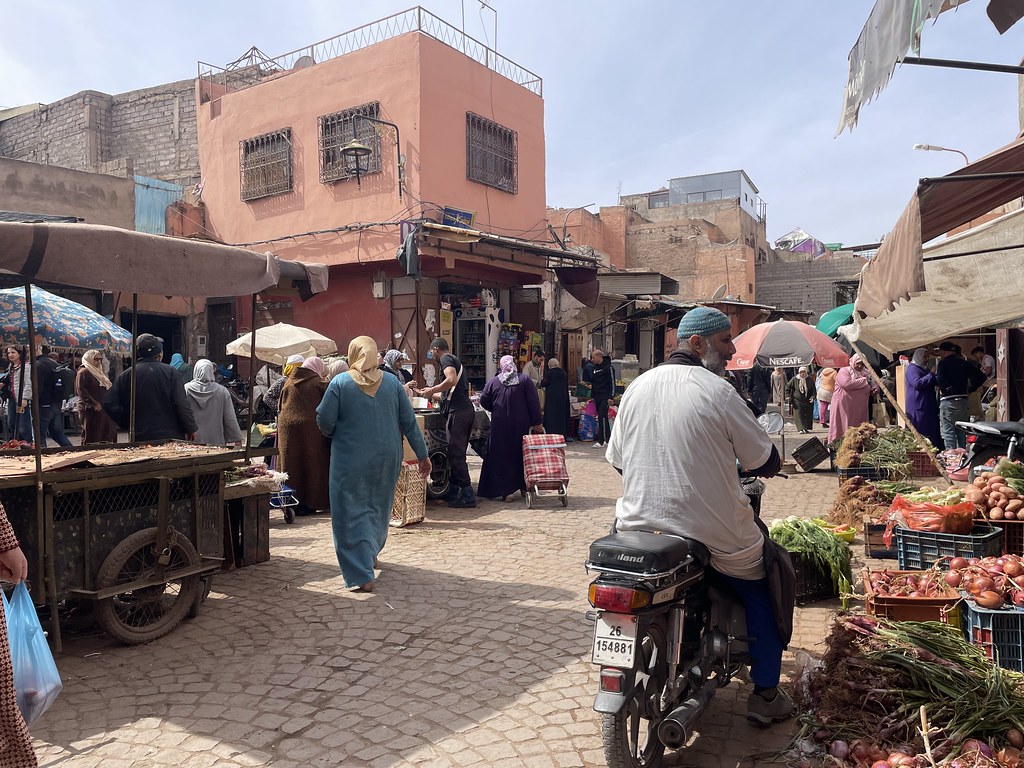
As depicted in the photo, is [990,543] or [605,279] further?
[605,279]

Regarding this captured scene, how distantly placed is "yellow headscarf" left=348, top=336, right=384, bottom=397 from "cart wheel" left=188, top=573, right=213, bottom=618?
5.79 feet

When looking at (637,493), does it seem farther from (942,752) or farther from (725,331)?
(942,752)

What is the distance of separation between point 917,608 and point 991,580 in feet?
1.30

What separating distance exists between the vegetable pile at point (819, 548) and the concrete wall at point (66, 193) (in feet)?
57.9

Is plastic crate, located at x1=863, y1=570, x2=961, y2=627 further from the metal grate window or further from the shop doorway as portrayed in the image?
the shop doorway

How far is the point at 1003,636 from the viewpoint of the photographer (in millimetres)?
3754

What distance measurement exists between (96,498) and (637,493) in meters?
3.37

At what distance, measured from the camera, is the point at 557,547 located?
7336 mm

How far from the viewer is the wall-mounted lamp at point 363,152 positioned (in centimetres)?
1576

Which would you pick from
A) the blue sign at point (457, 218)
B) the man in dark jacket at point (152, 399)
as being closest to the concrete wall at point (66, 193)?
the blue sign at point (457, 218)

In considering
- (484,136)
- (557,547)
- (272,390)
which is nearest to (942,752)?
(557,547)

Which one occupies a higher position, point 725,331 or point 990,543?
point 725,331

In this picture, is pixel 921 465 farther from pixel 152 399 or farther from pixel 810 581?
pixel 152 399

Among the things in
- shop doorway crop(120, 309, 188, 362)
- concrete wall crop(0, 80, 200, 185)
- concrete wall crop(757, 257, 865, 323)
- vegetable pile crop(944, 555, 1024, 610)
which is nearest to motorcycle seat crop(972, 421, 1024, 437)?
vegetable pile crop(944, 555, 1024, 610)
